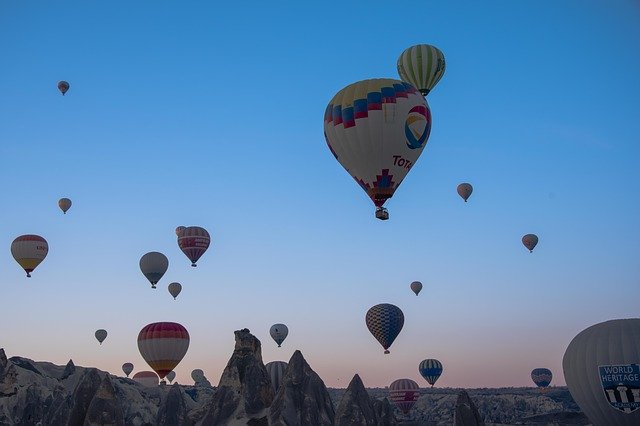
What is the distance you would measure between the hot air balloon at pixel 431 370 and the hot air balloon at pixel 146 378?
167 feet

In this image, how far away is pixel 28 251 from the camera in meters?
70.1

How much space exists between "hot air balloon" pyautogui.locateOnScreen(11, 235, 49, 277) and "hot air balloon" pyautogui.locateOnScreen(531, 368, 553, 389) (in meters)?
92.3

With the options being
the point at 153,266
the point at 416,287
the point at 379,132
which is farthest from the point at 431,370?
the point at 379,132

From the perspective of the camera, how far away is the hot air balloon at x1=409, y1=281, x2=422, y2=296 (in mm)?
81250

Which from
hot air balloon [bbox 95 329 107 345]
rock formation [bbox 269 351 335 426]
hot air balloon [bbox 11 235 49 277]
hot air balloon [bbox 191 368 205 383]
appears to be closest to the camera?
rock formation [bbox 269 351 335 426]

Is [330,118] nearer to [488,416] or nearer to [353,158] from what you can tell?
[353,158]

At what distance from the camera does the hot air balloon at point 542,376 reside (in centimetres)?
12467

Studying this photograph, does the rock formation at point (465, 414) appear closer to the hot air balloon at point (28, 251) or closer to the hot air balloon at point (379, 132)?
the hot air balloon at point (379, 132)

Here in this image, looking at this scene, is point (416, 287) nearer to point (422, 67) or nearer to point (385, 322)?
point (385, 322)

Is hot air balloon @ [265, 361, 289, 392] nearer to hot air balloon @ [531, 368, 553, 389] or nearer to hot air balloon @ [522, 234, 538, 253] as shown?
hot air balloon @ [522, 234, 538, 253]

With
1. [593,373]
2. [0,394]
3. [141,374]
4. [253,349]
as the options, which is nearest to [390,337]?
[253,349]

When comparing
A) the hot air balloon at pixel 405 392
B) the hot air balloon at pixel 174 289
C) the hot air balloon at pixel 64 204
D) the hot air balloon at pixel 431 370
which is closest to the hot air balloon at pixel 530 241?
the hot air balloon at pixel 405 392

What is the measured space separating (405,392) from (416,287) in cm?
1633

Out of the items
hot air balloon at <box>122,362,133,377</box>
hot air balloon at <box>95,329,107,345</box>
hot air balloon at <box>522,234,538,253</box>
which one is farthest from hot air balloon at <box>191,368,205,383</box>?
hot air balloon at <box>522,234,538,253</box>
